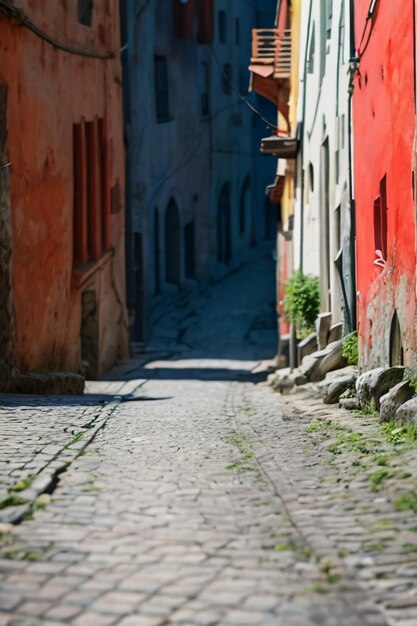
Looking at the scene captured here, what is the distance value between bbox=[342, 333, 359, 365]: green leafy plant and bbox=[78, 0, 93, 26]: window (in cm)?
908

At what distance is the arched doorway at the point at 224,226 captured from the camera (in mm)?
41281

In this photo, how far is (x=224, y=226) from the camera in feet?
138

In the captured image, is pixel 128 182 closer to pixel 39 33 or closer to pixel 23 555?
pixel 39 33

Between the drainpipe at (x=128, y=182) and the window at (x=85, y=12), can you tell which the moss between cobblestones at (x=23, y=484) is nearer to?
the window at (x=85, y=12)

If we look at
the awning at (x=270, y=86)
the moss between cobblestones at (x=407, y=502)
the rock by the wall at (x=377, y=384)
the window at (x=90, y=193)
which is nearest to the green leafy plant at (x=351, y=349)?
the rock by the wall at (x=377, y=384)

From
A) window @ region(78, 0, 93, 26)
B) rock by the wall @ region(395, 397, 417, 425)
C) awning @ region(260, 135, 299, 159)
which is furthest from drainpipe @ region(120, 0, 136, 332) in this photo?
Answer: rock by the wall @ region(395, 397, 417, 425)

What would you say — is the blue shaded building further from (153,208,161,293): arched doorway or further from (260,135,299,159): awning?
(260,135,299,159): awning

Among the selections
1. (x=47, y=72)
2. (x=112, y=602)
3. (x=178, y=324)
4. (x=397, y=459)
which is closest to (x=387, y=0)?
(x=397, y=459)

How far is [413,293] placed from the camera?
984 cm

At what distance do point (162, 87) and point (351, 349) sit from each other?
72.4 ft

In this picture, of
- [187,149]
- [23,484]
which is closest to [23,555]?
[23,484]

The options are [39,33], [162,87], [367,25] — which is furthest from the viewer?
[162,87]

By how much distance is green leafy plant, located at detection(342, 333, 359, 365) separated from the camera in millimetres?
14133

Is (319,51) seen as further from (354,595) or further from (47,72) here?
(354,595)
